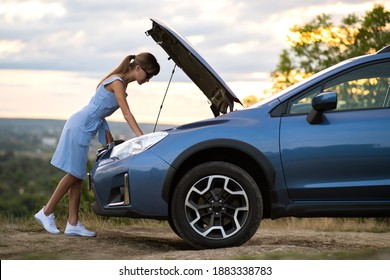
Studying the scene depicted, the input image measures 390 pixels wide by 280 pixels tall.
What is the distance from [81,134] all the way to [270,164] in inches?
99.8

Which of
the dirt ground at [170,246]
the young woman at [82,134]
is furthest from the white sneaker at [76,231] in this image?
the dirt ground at [170,246]

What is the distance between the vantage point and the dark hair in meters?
8.58

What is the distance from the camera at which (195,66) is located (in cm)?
830

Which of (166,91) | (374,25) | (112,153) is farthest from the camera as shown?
(374,25)

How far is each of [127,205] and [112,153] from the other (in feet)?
2.05

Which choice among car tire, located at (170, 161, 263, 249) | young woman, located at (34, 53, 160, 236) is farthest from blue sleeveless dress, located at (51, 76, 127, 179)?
car tire, located at (170, 161, 263, 249)

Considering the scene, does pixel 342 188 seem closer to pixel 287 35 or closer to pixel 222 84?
pixel 222 84

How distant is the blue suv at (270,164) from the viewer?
23.7 feet

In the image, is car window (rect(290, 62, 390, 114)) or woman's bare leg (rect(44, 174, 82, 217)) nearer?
car window (rect(290, 62, 390, 114))

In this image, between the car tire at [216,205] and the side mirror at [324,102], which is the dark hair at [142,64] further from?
the side mirror at [324,102]

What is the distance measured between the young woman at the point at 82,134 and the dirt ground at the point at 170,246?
0.32 m

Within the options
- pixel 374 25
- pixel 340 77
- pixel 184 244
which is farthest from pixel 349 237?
pixel 374 25

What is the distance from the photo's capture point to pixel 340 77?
7.42 metres

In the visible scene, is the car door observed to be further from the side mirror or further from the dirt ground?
the dirt ground
